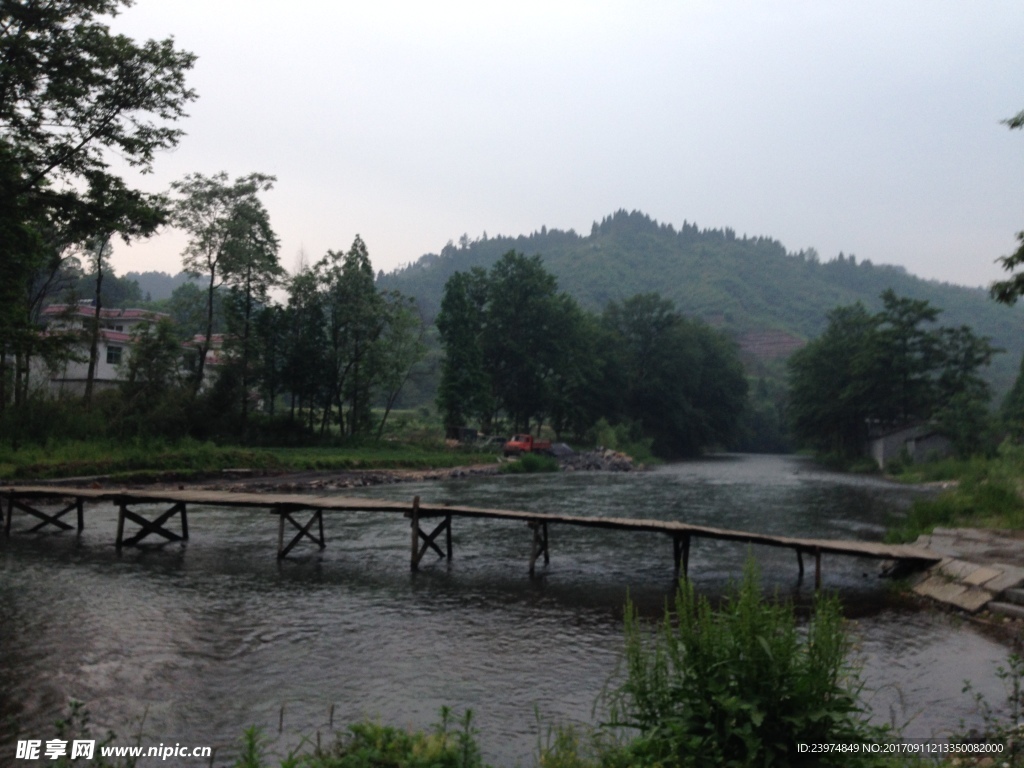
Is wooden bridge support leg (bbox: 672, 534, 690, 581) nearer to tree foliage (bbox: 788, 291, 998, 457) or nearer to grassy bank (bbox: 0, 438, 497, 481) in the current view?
grassy bank (bbox: 0, 438, 497, 481)

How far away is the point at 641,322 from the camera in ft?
282

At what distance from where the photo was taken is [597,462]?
58.6 metres

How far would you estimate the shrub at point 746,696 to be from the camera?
531 cm

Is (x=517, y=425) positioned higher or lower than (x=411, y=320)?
lower

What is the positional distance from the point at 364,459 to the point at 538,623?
3158cm

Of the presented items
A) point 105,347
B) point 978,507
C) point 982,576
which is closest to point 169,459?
point 105,347

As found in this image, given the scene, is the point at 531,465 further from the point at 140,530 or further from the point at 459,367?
the point at 140,530

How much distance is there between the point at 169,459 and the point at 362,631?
908 inches

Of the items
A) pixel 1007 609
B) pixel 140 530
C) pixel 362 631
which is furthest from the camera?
pixel 140 530

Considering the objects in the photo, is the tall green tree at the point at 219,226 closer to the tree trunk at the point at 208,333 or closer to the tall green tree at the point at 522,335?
the tree trunk at the point at 208,333

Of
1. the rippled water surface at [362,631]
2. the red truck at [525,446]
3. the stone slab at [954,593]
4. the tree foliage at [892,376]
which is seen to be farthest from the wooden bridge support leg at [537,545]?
the tree foliage at [892,376]

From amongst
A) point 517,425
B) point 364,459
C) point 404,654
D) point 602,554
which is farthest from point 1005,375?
point 404,654

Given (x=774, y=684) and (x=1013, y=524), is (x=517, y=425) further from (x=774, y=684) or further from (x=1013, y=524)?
(x=774, y=684)

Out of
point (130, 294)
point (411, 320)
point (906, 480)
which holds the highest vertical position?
point (130, 294)
